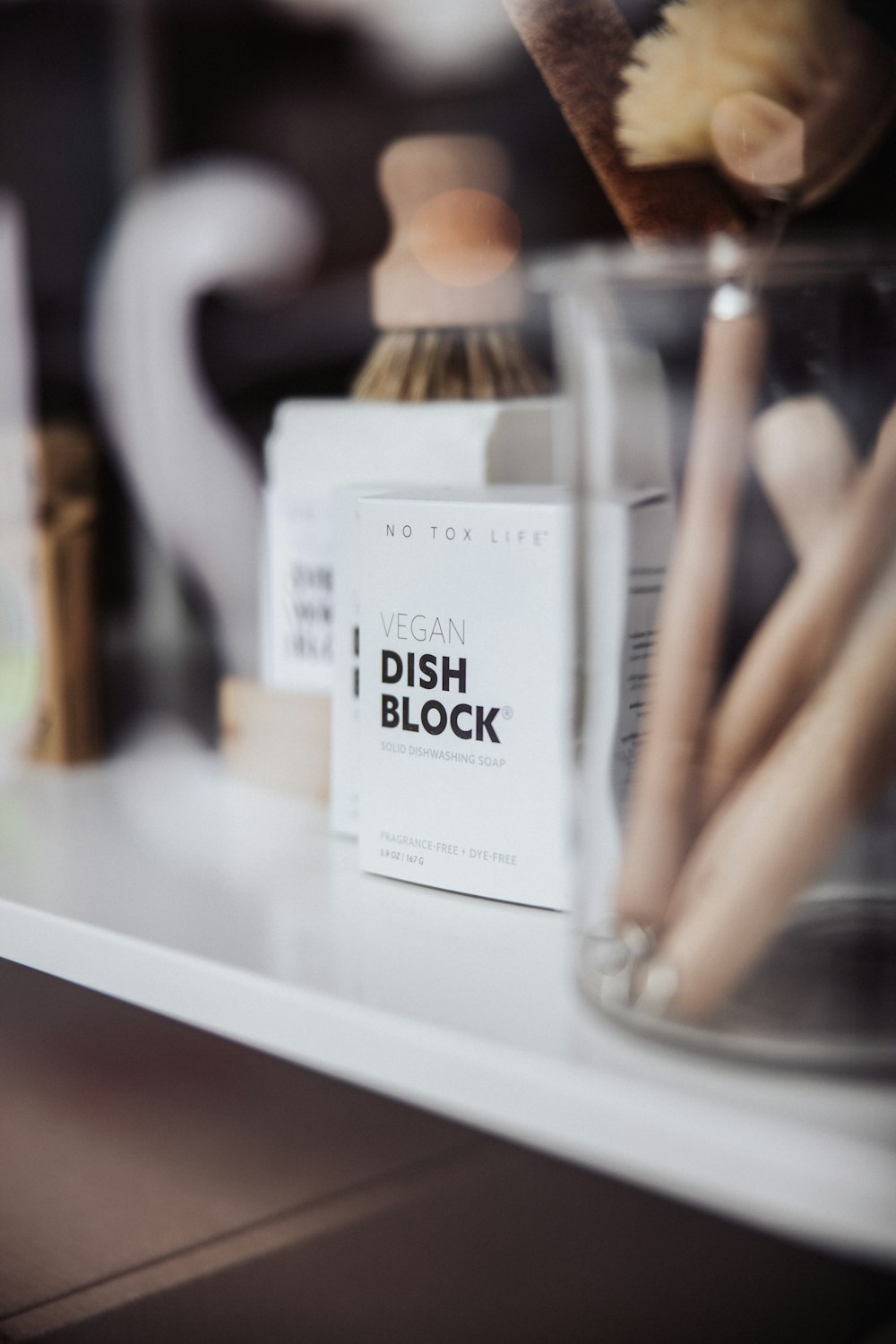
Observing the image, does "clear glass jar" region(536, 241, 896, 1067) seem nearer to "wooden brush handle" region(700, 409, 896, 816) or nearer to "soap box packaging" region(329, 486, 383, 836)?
"wooden brush handle" region(700, 409, 896, 816)

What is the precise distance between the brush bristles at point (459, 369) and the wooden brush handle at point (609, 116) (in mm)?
85

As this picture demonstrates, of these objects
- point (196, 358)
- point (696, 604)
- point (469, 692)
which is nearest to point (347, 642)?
point (469, 692)

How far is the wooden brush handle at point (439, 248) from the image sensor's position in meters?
0.48

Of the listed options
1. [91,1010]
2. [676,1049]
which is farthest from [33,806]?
[676,1049]

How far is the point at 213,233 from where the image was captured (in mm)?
758

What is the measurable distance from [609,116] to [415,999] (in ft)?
0.88

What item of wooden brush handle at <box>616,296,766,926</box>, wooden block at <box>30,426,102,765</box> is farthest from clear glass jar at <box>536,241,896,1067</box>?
wooden block at <box>30,426,102,765</box>

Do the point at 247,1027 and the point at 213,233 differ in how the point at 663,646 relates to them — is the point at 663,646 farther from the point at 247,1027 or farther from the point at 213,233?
the point at 213,233

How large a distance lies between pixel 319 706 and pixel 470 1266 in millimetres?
226

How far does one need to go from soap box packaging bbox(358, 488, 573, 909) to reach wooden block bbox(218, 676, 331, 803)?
105mm

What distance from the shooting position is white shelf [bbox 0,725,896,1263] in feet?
0.82

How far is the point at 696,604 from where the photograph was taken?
0.30 metres

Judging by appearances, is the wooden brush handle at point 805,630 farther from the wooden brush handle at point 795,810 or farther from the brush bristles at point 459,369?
the brush bristles at point 459,369

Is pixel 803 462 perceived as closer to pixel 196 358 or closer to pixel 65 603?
pixel 65 603
